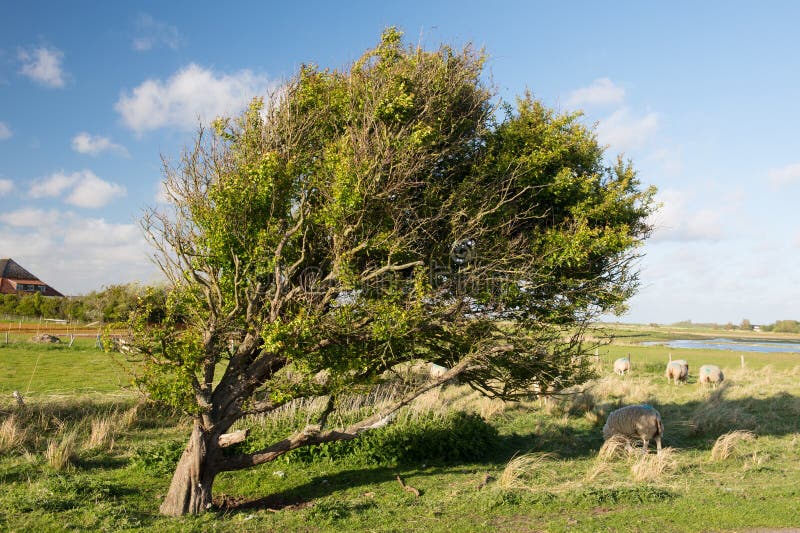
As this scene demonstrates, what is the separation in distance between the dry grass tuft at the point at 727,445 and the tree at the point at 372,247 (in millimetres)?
6449

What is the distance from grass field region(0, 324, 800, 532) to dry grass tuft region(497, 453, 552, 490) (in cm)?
6

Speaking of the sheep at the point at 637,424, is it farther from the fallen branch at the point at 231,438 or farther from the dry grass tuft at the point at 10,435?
the dry grass tuft at the point at 10,435

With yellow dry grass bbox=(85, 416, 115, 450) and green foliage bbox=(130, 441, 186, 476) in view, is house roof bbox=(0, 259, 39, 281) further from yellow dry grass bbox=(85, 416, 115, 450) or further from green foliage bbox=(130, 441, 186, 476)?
green foliage bbox=(130, 441, 186, 476)

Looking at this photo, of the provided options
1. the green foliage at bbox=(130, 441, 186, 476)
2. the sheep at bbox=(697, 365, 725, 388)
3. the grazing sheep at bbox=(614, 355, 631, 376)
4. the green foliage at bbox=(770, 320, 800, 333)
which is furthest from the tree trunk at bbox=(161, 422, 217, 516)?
the green foliage at bbox=(770, 320, 800, 333)

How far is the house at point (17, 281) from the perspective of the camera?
97.6 metres

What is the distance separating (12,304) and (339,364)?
84.8 metres

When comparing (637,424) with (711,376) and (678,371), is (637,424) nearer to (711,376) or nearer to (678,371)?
(711,376)

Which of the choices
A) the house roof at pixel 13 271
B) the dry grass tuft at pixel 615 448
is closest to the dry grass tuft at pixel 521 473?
the dry grass tuft at pixel 615 448

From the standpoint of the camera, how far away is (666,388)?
1319 inches

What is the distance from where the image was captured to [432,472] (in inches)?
638

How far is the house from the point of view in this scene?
97.6 metres

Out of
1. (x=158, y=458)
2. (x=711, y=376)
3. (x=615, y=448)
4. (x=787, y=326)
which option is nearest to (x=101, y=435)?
(x=158, y=458)

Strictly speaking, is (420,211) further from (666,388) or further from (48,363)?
(48,363)

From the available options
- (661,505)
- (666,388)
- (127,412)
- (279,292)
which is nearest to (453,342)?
(279,292)
